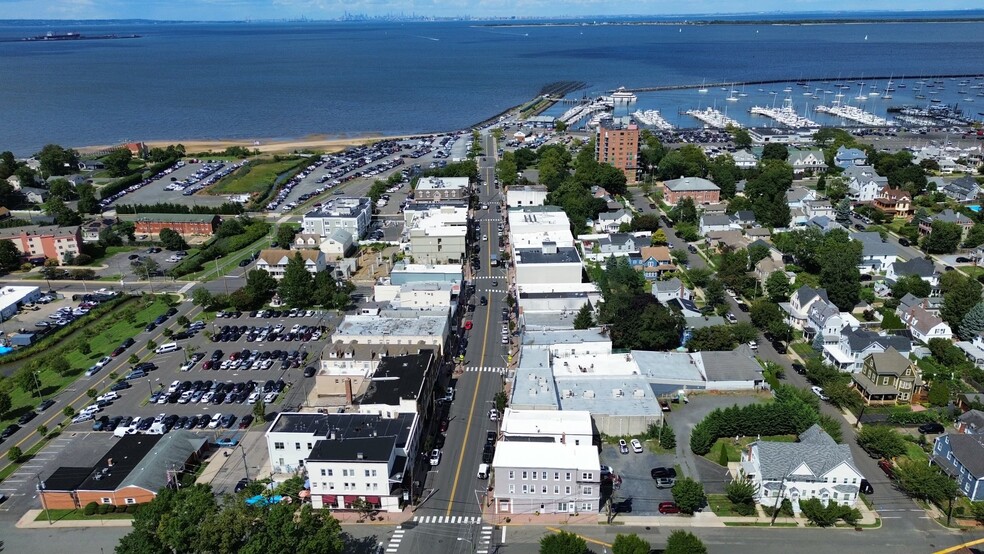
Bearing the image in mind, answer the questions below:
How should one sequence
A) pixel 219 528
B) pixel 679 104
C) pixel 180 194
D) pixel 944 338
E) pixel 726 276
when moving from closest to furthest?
pixel 219 528 < pixel 944 338 < pixel 726 276 < pixel 180 194 < pixel 679 104

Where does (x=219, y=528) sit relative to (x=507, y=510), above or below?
above

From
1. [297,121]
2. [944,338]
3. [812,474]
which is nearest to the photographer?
[812,474]

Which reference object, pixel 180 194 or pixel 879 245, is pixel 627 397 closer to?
pixel 879 245

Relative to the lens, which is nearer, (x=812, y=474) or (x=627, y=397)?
(x=812, y=474)

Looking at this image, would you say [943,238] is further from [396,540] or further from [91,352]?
[91,352]

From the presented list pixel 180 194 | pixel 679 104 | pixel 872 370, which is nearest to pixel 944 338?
pixel 872 370
